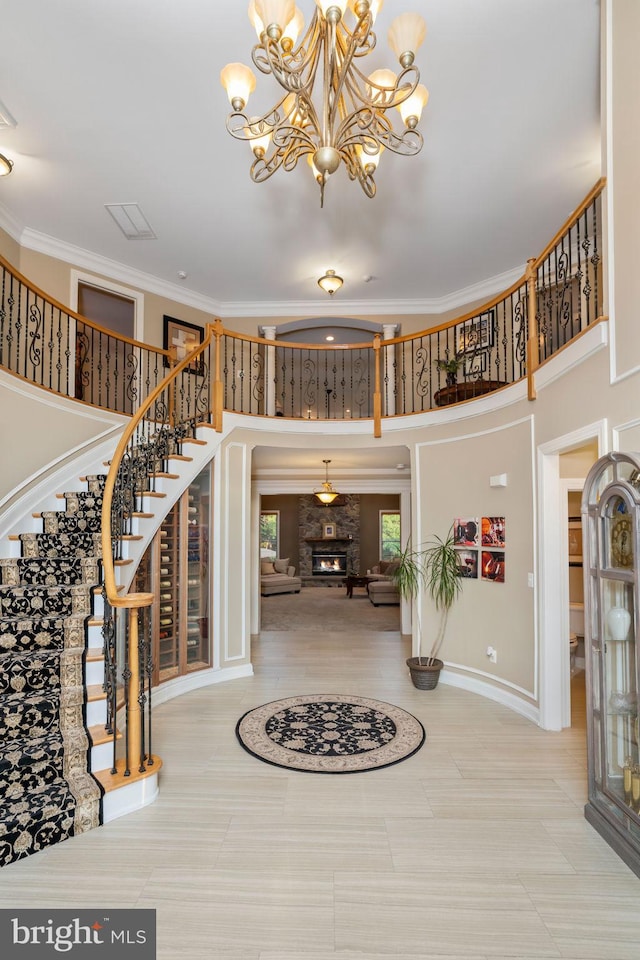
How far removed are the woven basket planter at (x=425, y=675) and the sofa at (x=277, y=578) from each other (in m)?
7.67

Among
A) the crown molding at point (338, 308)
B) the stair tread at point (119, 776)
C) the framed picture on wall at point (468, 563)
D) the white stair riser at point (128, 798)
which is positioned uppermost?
the crown molding at point (338, 308)

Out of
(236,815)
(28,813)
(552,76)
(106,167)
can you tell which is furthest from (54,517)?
(552,76)

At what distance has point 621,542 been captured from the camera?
2812mm

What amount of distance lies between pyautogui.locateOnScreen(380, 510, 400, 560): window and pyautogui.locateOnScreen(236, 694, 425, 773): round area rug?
33.8 feet

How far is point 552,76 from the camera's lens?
151 inches

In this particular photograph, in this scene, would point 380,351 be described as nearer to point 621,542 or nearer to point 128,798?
point 621,542

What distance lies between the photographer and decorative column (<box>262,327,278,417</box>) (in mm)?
7750

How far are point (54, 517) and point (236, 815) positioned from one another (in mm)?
3082

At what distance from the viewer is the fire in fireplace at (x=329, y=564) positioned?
15.1m

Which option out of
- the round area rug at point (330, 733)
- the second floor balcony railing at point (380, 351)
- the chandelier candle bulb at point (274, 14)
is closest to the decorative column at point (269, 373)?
the second floor balcony railing at point (380, 351)

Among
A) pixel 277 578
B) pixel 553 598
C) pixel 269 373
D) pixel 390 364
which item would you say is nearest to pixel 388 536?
pixel 277 578

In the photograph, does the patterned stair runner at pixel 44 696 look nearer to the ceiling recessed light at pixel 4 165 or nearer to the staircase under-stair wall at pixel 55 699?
the staircase under-stair wall at pixel 55 699

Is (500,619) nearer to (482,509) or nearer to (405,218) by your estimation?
(482,509)

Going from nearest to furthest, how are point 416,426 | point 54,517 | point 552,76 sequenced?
point 552,76
point 54,517
point 416,426
